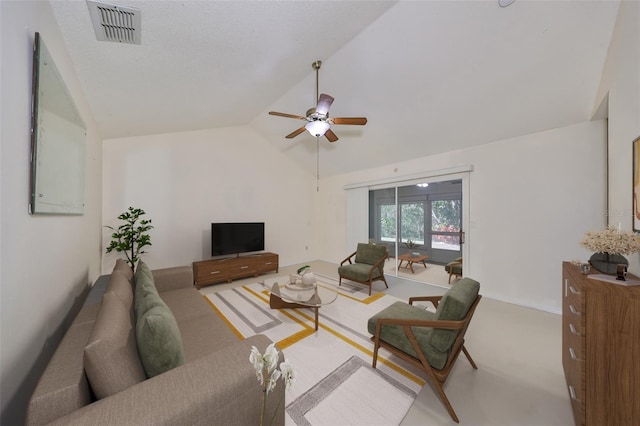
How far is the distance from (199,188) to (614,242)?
5352 millimetres

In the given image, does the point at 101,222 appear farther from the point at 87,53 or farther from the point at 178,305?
the point at 87,53

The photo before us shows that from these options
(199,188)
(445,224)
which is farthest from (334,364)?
(445,224)

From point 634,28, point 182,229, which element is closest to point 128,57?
point 182,229

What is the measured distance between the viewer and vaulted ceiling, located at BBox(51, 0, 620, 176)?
5.65ft

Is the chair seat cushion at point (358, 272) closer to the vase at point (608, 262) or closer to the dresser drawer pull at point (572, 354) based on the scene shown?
the dresser drawer pull at point (572, 354)

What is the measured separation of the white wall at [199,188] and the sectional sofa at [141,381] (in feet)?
10.0

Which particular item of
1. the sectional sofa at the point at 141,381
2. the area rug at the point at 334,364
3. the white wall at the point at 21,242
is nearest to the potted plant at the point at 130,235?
the area rug at the point at 334,364

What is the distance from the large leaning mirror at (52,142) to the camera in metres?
1.09

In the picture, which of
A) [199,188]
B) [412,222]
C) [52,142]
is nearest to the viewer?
[52,142]

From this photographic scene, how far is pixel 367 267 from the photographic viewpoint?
385 cm

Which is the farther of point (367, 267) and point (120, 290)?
point (367, 267)

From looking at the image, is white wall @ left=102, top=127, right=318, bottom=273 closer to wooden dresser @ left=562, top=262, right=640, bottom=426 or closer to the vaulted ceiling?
the vaulted ceiling

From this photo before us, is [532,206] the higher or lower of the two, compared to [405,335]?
higher

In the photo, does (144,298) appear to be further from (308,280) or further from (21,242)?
(308,280)
